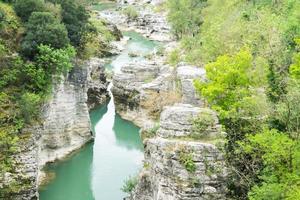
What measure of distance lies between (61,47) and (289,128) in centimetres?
1591

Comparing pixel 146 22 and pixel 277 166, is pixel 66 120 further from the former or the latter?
pixel 146 22

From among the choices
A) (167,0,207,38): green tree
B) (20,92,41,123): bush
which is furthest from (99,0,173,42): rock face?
(20,92,41,123): bush

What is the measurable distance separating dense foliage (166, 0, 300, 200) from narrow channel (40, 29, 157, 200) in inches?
331

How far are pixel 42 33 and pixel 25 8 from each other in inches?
108

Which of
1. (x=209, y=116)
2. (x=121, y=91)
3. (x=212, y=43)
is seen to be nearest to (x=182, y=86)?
(x=212, y=43)

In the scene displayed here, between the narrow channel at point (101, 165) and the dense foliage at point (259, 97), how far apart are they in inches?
331

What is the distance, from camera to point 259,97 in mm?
23547

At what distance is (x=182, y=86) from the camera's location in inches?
1416

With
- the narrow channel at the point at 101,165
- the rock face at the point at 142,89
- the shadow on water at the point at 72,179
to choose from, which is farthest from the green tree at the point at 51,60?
the rock face at the point at 142,89

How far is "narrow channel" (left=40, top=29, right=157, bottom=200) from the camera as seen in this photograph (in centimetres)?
3127

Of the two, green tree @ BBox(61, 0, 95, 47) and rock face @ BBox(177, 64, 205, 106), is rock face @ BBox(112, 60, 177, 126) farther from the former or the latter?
green tree @ BBox(61, 0, 95, 47)

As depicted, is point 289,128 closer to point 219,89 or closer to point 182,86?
point 219,89

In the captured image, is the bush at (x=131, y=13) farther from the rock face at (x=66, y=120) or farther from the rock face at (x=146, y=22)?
the rock face at (x=66, y=120)

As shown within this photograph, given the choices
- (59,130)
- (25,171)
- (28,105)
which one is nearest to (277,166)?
(25,171)
